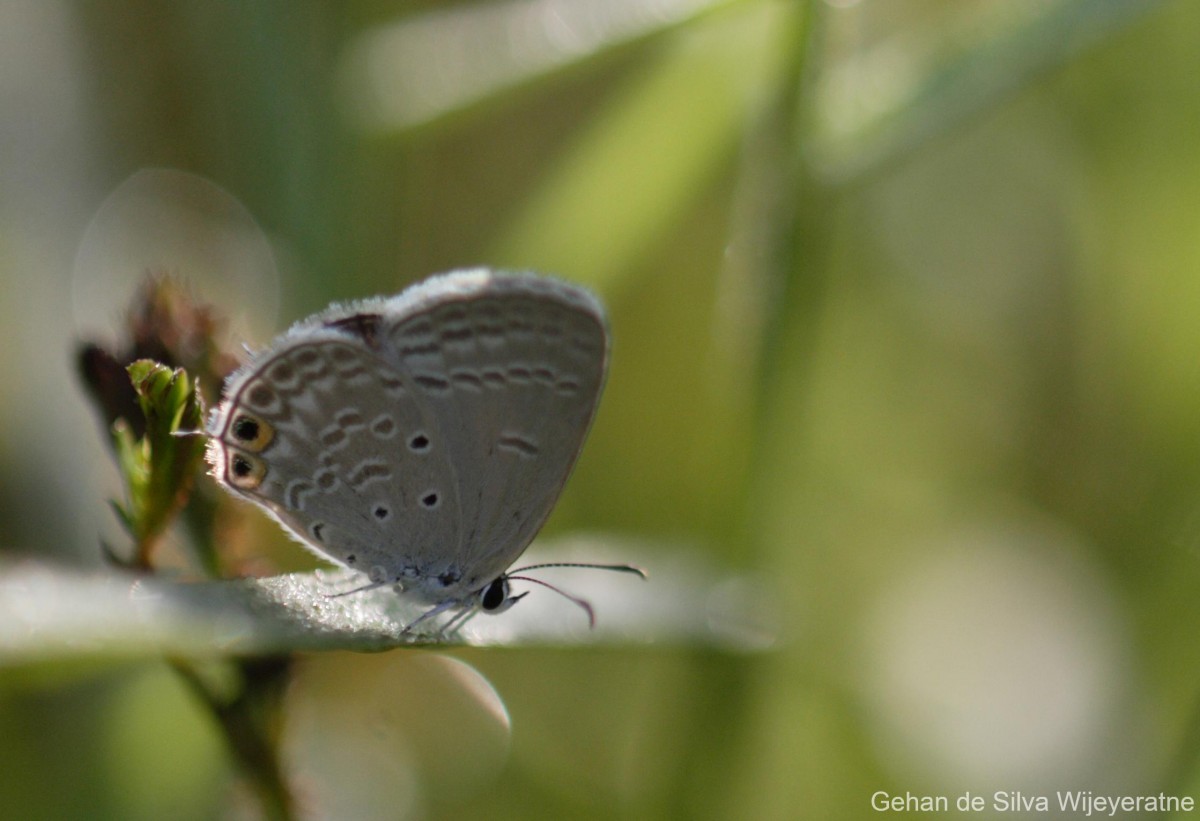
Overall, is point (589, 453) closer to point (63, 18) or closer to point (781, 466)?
point (781, 466)

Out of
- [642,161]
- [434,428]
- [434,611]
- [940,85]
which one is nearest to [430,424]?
[434,428]

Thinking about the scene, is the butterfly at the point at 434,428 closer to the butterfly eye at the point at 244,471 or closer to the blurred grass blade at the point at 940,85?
the butterfly eye at the point at 244,471

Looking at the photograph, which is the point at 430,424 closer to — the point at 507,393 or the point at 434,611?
the point at 507,393

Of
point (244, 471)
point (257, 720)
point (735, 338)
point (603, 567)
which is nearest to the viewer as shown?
point (257, 720)

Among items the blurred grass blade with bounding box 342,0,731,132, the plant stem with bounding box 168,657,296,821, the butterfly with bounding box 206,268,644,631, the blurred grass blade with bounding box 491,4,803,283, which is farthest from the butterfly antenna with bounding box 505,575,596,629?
the blurred grass blade with bounding box 342,0,731,132

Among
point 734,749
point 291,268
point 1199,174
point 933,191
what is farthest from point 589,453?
point 1199,174

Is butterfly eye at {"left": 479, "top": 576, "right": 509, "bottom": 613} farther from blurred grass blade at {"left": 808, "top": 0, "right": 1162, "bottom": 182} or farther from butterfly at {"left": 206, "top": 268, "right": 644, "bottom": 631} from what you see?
blurred grass blade at {"left": 808, "top": 0, "right": 1162, "bottom": 182}
